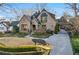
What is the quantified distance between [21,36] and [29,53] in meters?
0.12

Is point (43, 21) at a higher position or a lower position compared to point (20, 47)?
higher

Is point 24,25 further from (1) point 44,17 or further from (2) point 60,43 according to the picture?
(2) point 60,43

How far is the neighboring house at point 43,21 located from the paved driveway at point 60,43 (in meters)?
0.06

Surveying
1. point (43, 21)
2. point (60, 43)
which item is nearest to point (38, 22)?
point (43, 21)

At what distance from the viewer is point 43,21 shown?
1.20 meters

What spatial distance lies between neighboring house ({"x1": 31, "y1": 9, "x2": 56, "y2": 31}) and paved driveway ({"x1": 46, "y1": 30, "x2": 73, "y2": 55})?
0.06 m

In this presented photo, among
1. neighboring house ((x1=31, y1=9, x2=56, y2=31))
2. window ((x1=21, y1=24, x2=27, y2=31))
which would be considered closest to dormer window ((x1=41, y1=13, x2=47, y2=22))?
neighboring house ((x1=31, y1=9, x2=56, y2=31))

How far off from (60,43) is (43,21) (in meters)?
0.17

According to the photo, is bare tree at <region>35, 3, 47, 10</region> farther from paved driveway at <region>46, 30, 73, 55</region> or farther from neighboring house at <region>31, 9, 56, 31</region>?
paved driveway at <region>46, 30, 73, 55</region>

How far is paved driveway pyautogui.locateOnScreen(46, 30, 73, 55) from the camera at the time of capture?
117 centimetres

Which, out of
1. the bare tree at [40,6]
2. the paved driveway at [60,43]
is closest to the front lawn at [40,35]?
the paved driveway at [60,43]

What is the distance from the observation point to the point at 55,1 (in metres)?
1.20

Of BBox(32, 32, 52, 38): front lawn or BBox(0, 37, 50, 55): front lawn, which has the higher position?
BBox(32, 32, 52, 38): front lawn
